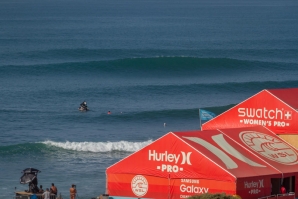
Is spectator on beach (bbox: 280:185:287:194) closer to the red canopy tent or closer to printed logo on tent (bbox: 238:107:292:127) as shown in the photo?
the red canopy tent

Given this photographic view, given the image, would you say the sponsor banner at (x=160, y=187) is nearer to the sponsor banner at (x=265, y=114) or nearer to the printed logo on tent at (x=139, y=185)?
the printed logo on tent at (x=139, y=185)

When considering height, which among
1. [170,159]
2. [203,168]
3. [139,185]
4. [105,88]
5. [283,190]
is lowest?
[283,190]

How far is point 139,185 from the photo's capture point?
1972 centimetres

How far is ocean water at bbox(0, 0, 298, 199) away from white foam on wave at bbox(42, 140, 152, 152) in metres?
0.04

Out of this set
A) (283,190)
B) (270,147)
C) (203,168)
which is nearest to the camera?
(203,168)

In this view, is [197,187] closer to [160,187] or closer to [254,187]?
[160,187]

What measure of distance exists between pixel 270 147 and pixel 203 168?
2849mm

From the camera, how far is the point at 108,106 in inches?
1822

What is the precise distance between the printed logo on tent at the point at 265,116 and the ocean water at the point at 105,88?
5.62m

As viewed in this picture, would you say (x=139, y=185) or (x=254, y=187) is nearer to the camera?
(x=254, y=187)

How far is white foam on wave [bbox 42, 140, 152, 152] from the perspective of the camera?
32.8m

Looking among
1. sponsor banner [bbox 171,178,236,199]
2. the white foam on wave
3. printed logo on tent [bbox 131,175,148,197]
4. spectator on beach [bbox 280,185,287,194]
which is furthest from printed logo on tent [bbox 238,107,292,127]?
the white foam on wave

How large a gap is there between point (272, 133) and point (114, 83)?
34392mm

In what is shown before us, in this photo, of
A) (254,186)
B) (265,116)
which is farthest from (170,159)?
(265,116)
